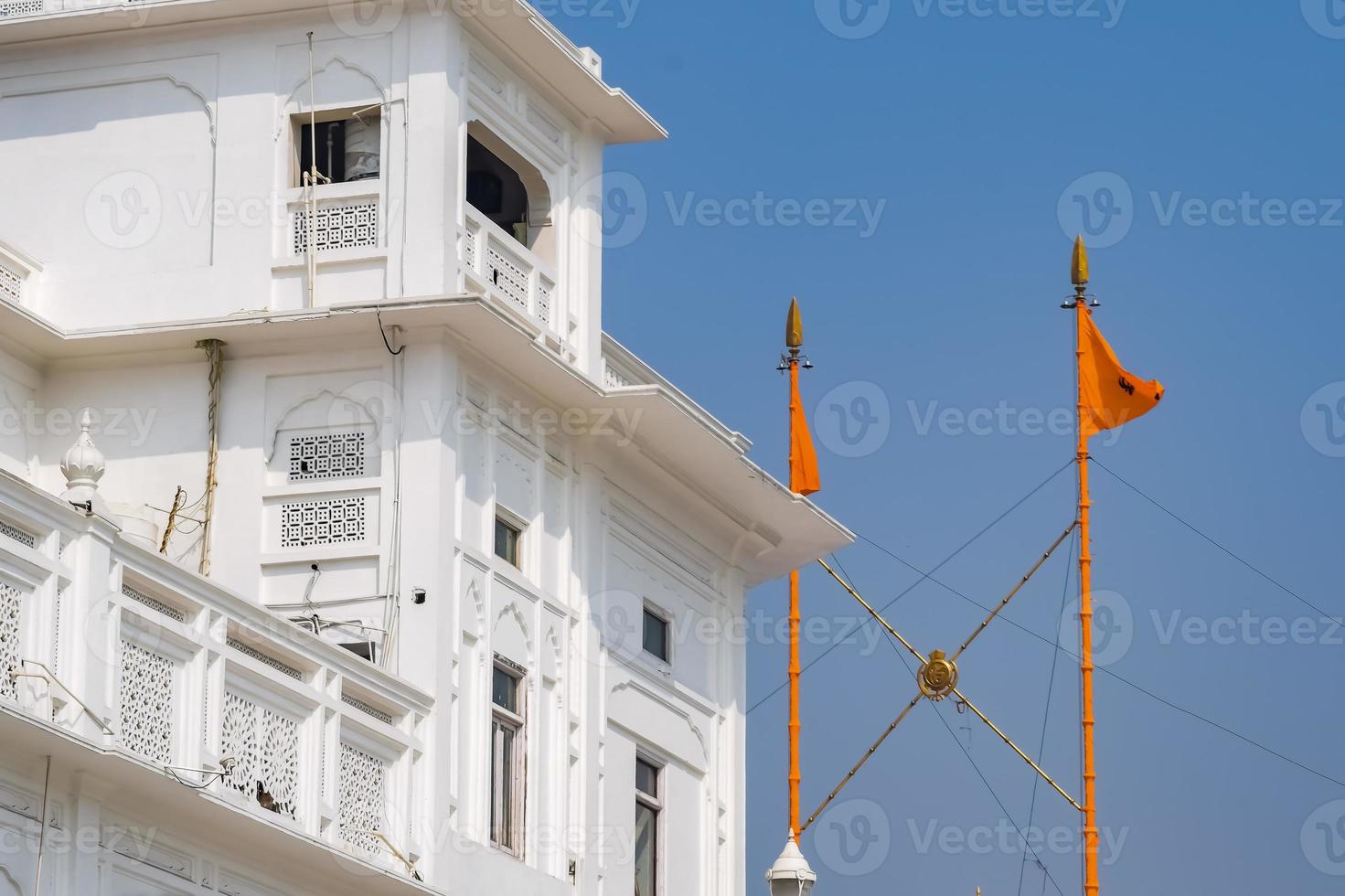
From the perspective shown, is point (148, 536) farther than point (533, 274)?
No

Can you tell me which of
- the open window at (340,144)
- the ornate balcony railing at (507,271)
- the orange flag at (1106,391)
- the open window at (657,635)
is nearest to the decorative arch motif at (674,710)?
the open window at (657,635)

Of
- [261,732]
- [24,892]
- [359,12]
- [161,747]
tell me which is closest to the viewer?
[24,892]

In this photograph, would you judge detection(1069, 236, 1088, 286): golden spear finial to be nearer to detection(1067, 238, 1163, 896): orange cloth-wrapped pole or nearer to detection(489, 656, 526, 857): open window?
detection(1067, 238, 1163, 896): orange cloth-wrapped pole

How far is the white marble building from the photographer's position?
21.5 meters

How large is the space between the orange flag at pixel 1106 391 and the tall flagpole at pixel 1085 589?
0.05m

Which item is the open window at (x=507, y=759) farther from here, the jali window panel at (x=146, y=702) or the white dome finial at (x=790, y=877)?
the jali window panel at (x=146, y=702)

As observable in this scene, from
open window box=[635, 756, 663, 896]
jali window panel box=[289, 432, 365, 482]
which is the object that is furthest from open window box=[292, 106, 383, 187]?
open window box=[635, 756, 663, 896]

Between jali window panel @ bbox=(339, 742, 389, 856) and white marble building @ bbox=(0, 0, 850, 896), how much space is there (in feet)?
0.11

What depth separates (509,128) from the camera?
24266 mm

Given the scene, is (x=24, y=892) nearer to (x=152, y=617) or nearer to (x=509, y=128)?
(x=152, y=617)

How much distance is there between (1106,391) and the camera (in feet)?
125

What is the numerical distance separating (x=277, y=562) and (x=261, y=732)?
3.46 m

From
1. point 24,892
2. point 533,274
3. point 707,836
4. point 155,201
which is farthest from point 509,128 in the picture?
point 24,892

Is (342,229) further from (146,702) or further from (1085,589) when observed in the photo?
(1085,589)
